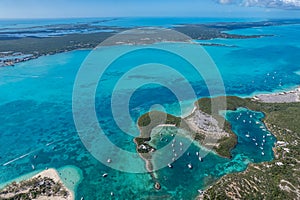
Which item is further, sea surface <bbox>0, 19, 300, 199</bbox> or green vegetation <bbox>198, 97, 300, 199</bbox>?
sea surface <bbox>0, 19, 300, 199</bbox>

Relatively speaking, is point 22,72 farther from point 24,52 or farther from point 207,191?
point 207,191

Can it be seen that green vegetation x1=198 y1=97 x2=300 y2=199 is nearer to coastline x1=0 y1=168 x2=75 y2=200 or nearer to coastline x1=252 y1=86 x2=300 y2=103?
coastline x1=252 y1=86 x2=300 y2=103

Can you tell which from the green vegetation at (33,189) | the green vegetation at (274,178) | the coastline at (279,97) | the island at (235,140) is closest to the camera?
the green vegetation at (274,178)

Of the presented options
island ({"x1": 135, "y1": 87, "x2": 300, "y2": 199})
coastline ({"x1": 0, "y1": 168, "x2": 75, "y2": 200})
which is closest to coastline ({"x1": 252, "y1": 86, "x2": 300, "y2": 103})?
island ({"x1": 135, "y1": 87, "x2": 300, "y2": 199})

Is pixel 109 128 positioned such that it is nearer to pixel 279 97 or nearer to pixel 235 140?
pixel 235 140

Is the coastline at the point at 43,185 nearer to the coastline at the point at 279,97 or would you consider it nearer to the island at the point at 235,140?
the island at the point at 235,140

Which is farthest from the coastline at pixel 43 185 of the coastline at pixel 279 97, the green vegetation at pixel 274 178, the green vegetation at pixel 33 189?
the coastline at pixel 279 97

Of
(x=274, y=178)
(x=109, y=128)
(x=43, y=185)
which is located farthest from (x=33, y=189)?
(x=274, y=178)

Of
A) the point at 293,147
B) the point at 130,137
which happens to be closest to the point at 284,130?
the point at 293,147
